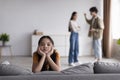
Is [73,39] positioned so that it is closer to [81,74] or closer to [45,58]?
[45,58]

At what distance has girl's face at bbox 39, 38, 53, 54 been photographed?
3062mm

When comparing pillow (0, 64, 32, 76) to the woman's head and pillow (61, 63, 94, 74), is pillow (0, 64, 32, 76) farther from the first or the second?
the woman's head

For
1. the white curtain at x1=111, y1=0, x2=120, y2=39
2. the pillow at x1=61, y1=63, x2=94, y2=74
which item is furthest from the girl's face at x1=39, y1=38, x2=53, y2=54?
the white curtain at x1=111, y1=0, x2=120, y2=39

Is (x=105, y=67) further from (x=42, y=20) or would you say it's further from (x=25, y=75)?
(x=42, y=20)

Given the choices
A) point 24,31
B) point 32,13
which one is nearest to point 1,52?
point 24,31

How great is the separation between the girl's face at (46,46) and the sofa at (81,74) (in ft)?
3.10

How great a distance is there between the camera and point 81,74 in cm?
208

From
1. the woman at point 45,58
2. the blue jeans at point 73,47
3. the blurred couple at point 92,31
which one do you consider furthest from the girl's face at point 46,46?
the blue jeans at point 73,47

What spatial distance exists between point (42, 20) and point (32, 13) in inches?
16.3

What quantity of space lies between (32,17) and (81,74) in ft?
21.5

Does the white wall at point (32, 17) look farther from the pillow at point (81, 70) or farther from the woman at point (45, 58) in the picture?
the pillow at point (81, 70)

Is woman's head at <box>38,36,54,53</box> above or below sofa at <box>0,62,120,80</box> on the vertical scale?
above

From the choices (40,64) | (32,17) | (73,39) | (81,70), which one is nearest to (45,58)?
(40,64)

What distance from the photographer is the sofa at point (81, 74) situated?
1979 millimetres
